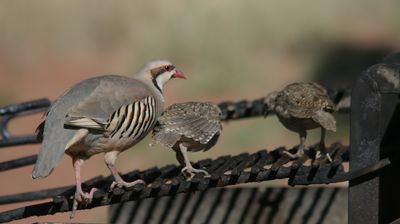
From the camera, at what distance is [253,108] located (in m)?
7.11

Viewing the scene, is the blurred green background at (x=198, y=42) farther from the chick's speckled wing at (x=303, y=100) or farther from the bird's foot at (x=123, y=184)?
the bird's foot at (x=123, y=184)

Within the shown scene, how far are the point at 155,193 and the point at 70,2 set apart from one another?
45.7 ft

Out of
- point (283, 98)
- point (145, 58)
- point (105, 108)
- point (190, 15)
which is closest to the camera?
point (105, 108)

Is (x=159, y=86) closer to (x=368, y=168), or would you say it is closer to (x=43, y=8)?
(x=368, y=168)

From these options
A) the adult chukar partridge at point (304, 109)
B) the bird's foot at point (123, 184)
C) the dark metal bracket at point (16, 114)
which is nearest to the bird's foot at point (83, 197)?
the bird's foot at point (123, 184)

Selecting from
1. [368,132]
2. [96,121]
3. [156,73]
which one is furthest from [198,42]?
[368,132]

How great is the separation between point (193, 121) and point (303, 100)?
0.64 m

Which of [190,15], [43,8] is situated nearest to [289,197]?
[190,15]

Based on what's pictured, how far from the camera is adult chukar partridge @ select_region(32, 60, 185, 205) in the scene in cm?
511

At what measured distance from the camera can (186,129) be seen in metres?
5.71

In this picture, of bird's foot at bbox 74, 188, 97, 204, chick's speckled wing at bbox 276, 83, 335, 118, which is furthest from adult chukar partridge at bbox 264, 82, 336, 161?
bird's foot at bbox 74, 188, 97, 204

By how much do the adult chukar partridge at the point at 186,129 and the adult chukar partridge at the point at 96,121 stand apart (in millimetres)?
81

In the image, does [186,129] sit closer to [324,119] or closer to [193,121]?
[193,121]

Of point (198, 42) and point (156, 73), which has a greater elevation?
point (156, 73)
